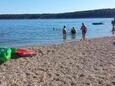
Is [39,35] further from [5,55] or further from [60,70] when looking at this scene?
[60,70]

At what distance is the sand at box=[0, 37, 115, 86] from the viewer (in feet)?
35.8

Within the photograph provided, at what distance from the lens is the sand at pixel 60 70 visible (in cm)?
1092

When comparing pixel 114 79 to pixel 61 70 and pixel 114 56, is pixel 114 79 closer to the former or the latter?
pixel 61 70

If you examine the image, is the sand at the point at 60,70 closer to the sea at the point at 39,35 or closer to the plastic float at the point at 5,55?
the plastic float at the point at 5,55

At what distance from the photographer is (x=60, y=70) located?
504 inches

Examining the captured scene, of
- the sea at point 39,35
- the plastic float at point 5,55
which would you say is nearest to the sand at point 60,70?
the plastic float at point 5,55

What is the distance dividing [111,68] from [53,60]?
10.4 feet

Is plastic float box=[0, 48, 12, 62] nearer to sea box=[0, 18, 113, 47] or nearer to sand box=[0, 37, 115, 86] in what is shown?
sand box=[0, 37, 115, 86]

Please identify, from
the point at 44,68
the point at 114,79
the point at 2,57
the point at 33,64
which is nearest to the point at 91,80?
the point at 114,79

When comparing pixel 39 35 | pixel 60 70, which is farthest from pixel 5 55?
pixel 39 35

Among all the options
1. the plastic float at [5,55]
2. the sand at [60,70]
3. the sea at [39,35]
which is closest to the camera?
the sand at [60,70]

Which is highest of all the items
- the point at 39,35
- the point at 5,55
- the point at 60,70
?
the point at 5,55

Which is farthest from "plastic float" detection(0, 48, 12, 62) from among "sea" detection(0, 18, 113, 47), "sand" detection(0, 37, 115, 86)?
"sea" detection(0, 18, 113, 47)

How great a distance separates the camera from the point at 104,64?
14016 mm
